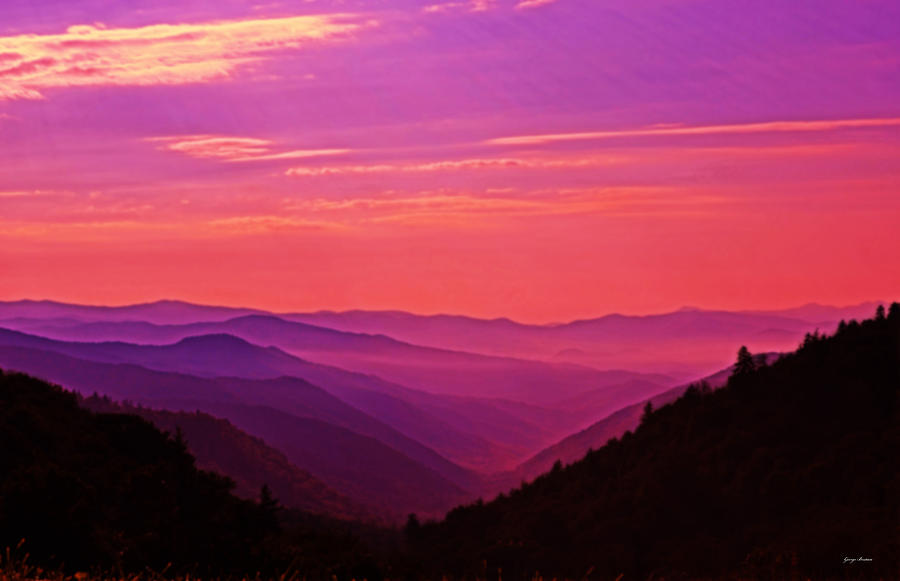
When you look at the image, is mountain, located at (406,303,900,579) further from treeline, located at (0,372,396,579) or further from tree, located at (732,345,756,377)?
treeline, located at (0,372,396,579)

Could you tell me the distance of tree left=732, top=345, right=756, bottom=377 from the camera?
592ft

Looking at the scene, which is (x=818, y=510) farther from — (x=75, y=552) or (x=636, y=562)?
(x=75, y=552)

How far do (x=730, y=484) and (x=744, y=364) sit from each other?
149ft

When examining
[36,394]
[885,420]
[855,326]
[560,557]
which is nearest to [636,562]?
[560,557]

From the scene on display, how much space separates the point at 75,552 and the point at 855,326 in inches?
6241

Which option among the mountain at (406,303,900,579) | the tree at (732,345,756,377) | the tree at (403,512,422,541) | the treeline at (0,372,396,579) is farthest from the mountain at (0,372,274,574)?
the tree at (732,345,756,377)

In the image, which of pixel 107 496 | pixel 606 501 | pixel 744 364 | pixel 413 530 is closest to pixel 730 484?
pixel 606 501

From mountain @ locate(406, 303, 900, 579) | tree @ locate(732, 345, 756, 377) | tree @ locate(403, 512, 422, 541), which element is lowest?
tree @ locate(403, 512, 422, 541)

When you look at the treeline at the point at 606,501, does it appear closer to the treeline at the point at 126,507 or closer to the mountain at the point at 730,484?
the treeline at the point at 126,507

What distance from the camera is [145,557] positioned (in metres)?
41.6

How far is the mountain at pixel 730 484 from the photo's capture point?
11356 centimetres

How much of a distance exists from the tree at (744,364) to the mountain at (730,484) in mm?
314

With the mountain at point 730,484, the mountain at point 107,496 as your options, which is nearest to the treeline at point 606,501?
the mountain at point 107,496

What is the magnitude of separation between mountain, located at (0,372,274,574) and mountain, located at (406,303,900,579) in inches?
1358
